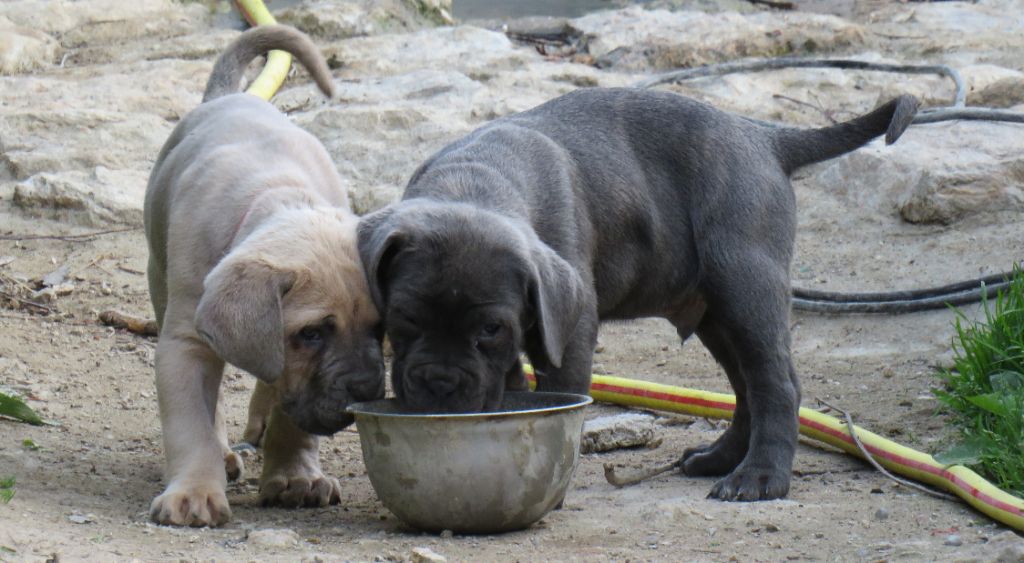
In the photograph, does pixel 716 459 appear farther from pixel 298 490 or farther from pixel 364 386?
pixel 364 386

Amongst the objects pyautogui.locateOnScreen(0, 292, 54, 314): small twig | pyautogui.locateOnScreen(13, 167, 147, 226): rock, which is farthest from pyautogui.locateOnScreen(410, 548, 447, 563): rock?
pyautogui.locateOnScreen(13, 167, 147, 226): rock

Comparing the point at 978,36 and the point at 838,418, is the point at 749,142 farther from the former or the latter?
the point at 978,36

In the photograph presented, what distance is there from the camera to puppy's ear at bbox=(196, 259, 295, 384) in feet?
14.3

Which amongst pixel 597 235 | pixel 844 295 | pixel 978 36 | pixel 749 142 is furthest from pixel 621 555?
pixel 978 36

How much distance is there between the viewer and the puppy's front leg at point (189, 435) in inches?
178

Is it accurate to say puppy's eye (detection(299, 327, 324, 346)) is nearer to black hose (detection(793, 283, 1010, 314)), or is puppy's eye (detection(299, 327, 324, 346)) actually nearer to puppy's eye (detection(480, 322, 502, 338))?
puppy's eye (detection(480, 322, 502, 338))

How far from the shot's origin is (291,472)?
5.21m

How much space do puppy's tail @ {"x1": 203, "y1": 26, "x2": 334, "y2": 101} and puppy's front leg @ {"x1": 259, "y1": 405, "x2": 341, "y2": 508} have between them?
2258 mm

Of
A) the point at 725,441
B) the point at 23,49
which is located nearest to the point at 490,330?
the point at 725,441

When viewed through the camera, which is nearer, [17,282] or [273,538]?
[273,538]

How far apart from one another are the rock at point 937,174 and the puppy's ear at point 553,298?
173 inches

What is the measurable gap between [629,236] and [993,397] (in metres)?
1.56

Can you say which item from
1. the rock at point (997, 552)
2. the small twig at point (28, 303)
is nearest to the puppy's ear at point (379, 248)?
the rock at point (997, 552)

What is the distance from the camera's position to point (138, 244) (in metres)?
8.52
